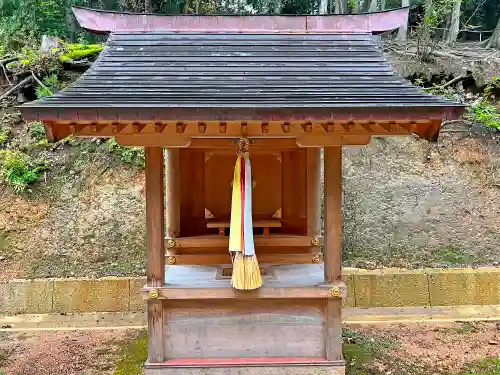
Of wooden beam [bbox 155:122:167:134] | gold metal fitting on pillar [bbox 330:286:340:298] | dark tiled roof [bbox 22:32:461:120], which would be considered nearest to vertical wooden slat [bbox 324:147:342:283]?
gold metal fitting on pillar [bbox 330:286:340:298]

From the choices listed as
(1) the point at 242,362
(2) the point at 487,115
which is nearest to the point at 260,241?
(1) the point at 242,362

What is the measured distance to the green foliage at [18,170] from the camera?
9.69 meters

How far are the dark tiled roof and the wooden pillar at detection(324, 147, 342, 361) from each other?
72 cm

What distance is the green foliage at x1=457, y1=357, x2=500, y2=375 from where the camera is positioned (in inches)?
215

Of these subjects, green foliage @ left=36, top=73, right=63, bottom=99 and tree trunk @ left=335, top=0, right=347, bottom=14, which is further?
tree trunk @ left=335, top=0, right=347, bottom=14

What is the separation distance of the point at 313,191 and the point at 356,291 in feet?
10.4

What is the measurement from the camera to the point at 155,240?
178 inches

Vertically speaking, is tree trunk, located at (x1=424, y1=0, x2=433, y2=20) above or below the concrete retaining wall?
above

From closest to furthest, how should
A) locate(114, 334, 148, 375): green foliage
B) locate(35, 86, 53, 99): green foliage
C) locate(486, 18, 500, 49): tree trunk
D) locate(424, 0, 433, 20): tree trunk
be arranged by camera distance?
1. locate(114, 334, 148, 375): green foliage
2. locate(35, 86, 53, 99): green foliage
3. locate(424, 0, 433, 20): tree trunk
4. locate(486, 18, 500, 49): tree trunk

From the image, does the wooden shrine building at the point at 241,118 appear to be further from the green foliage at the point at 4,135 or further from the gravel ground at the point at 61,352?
the green foliage at the point at 4,135

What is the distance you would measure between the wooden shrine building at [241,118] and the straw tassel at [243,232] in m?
0.17

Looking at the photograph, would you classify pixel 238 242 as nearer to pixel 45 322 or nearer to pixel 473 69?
pixel 45 322

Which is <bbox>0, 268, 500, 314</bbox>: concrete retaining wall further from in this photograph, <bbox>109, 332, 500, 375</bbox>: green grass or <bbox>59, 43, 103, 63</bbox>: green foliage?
<bbox>59, 43, 103, 63</bbox>: green foliage

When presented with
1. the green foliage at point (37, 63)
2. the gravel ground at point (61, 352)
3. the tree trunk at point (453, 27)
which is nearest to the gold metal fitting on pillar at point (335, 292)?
the gravel ground at point (61, 352)
